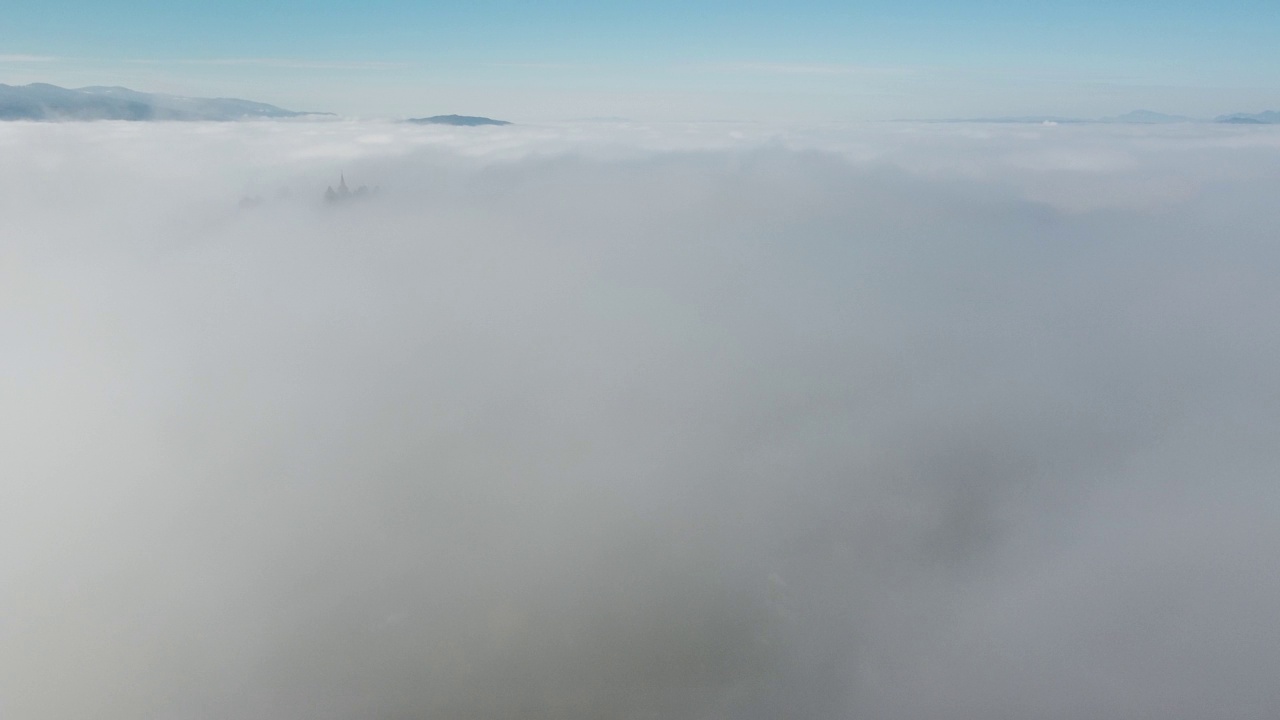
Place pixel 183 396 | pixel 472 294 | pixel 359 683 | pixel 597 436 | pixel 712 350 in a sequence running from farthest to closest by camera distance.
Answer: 1. pixel 472 294
2. pixel 712 350
3. pixel 183 396
4. pixel 597 436
5. pixel 359 683

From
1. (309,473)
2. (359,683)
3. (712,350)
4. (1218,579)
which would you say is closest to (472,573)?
(359,683)

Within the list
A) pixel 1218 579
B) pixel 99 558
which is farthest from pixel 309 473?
pixel 1218 579

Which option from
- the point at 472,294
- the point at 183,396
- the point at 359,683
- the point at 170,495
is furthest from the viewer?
the point at 472,294

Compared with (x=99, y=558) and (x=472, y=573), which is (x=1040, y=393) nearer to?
(x=472, y=573)

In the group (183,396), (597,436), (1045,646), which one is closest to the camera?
(1045,646)

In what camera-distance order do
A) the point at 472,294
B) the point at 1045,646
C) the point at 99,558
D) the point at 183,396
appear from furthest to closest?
the point at 472,294 → the point at 183,396 → the point at 99,558 → the point at 1045,646

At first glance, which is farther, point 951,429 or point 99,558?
point 951,429

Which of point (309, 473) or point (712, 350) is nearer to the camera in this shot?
point (309, 473)

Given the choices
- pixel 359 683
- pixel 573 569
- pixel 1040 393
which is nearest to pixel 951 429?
pixel 1040 393

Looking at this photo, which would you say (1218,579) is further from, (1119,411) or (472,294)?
(472,294)
